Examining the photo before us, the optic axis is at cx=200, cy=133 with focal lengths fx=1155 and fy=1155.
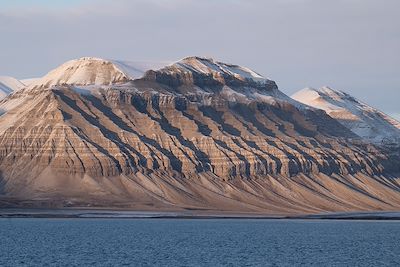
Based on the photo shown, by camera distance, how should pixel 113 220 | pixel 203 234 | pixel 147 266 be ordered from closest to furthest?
pixel 147 266
pixel 203 234
pixel 113 220

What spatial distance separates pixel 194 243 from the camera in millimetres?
126625

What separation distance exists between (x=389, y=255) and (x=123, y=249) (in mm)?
26165

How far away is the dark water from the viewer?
101 meters

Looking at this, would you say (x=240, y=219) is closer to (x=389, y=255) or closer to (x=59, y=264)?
(x=389, y=255)

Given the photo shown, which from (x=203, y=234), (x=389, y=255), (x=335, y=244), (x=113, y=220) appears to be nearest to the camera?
(x=389, y=255)

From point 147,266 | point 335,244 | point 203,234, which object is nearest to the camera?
point 147,266

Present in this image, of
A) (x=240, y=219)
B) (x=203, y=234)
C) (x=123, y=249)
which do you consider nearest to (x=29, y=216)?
(x=240, y=219)

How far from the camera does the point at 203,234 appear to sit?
5758 inches

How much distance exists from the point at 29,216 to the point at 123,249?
81.8m

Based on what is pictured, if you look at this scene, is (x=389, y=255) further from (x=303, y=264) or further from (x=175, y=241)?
(x=175, y=241)

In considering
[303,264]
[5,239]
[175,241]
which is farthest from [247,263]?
[5,239]

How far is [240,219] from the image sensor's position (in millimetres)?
198500

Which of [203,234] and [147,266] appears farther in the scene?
[203,234]

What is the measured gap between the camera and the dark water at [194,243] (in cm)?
10138
